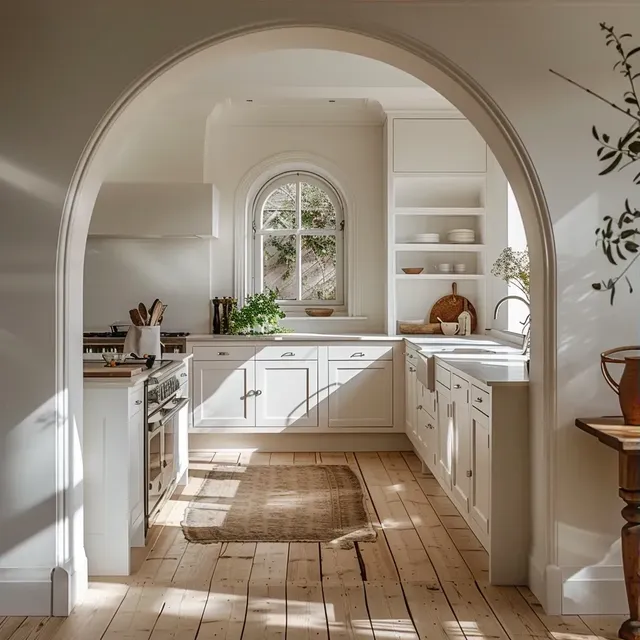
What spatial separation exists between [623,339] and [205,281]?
3999 millimetres

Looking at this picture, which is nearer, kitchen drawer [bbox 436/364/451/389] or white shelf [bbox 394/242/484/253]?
kitchen drawer [bbox 436/364/451/389]

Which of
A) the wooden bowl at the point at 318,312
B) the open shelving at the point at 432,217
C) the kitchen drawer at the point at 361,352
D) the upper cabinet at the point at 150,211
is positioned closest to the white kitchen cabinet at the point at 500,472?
the kitchen drawer at the point at 361,352

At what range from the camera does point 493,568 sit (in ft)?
10.8

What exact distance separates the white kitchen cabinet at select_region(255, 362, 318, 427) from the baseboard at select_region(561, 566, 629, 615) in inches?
123

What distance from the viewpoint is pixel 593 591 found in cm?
302

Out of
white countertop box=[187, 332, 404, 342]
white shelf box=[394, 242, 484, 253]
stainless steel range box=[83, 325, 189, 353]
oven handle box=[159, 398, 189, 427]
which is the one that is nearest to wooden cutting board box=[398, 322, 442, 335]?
white countertop box=[187, 332, 404, 342]

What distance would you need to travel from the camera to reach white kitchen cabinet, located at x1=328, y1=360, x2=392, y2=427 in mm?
5949

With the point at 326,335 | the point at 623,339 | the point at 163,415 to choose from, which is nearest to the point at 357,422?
the point at 326,335

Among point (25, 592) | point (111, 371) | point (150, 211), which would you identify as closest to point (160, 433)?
point (111, 371)

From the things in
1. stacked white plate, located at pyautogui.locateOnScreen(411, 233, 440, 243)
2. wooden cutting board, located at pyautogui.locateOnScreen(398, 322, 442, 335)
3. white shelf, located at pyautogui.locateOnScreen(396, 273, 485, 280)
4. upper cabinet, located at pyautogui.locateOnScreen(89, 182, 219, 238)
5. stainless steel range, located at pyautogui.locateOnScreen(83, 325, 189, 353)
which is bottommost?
stainless steel range, located at pyautogui.locateOnScreen(83, 325, 189, 353)

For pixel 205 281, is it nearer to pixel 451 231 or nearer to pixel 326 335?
pixel 326 335

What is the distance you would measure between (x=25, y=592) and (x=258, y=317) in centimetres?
338

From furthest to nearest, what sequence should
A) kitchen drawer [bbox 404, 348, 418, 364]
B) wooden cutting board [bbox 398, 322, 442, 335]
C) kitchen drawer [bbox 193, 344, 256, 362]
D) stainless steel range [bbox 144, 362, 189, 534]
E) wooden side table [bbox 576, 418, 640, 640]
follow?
wooden cutting board [bbox 398, 322, 442, 335]
kitchen drawer [bbox 193, 344, 256, 362]
kitchen drawer [bbox 404, 348, 418, 364]
stainless steel range [bbox 144, 362, 189, 534]
wooden side table [bbox 576, 418, 640, 640]

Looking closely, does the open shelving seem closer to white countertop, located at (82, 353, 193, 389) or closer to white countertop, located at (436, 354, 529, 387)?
white countertop, located at (436, 354, 529, 387)
